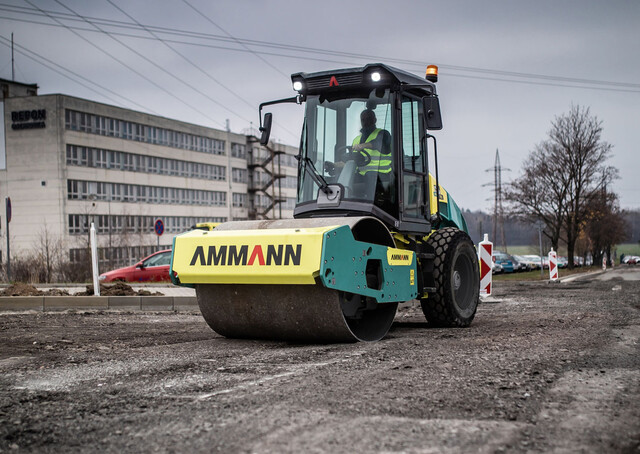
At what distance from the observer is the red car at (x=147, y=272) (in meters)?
22.1

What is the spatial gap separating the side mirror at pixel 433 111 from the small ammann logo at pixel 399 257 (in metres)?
1.57

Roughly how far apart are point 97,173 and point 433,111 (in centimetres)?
5797

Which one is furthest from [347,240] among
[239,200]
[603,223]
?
[239,200]

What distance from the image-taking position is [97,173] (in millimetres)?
62312

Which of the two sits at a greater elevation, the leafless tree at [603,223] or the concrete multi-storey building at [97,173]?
the concrete multi-storey building at [97,173]

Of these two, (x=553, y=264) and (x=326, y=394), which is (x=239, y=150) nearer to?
(x=553, y=264)

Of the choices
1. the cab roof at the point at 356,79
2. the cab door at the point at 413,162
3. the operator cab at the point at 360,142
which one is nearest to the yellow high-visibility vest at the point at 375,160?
the operator cab at the point at 360,142

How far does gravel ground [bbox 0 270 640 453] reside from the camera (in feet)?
12.2

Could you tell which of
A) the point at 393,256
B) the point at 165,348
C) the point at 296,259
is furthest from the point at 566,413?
the point at 165,348

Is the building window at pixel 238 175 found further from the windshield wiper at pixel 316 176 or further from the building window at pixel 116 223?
the windshield wiper at pixel 316 176

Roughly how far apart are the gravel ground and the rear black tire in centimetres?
73

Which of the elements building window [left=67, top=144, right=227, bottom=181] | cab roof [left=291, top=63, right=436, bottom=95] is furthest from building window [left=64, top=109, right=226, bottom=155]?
cab roof [left=291, top=63, right=436, bottom=95]

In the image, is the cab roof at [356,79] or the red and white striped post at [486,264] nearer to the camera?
the cab roof at [356,79]

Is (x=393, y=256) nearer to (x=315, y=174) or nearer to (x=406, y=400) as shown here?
(x=315, y=174)
